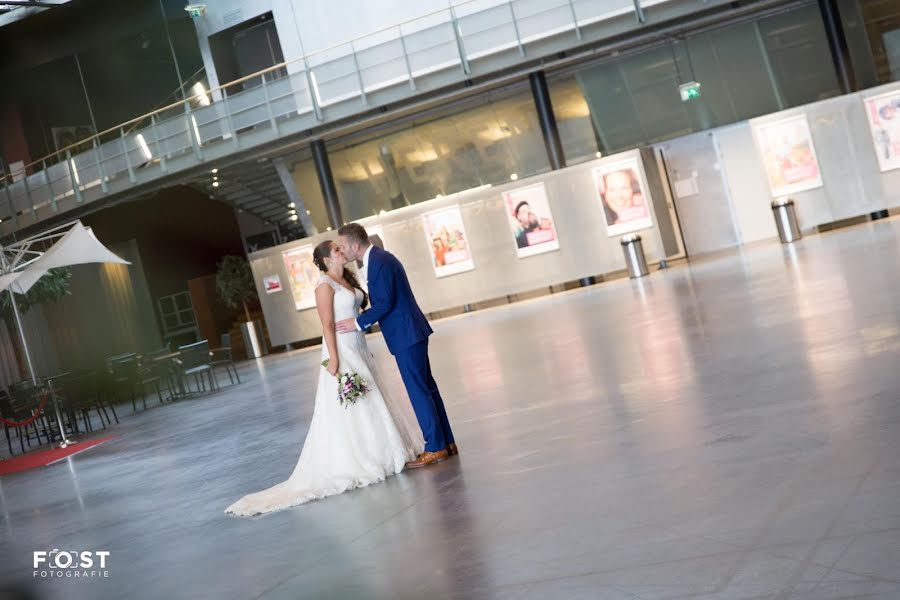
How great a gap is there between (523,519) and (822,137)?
1966cm

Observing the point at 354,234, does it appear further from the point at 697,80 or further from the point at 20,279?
the point at 697,80

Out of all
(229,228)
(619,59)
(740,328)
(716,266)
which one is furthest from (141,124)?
(740,328)

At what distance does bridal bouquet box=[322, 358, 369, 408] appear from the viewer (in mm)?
6938

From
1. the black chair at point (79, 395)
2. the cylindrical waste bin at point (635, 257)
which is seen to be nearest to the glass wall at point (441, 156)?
the cylindrical waste bin at point (635, 257)

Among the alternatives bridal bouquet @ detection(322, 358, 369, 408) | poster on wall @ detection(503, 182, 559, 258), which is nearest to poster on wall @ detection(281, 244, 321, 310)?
poster on wall @ detection(503, 182, 559, 258)

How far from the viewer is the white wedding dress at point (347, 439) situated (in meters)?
6.78

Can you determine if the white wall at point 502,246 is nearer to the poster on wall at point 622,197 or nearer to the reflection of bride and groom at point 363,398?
the poster on wall at point 622,197

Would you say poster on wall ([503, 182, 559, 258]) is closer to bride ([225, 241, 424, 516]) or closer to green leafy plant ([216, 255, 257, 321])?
green leafy plant ([216, 255, 257, 321])

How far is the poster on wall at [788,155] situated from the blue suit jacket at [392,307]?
17759 mm

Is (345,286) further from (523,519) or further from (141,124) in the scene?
(141,124)

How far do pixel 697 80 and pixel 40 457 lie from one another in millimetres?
17309

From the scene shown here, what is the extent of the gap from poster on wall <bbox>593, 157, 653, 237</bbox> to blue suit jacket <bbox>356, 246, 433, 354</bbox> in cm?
1694

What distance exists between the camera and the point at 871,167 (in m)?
22.1

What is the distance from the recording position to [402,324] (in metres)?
6.79
